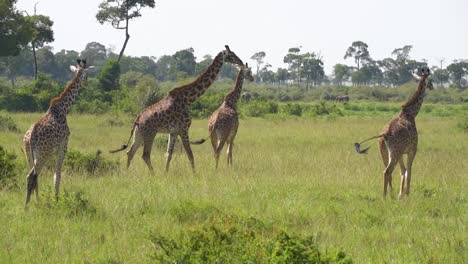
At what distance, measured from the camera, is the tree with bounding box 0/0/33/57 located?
103 feet

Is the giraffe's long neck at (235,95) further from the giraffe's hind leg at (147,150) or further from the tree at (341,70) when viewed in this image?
the tree at (341,70)

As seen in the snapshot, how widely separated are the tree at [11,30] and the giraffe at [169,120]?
2183 cm

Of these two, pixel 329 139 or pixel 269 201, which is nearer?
pixel 269 201

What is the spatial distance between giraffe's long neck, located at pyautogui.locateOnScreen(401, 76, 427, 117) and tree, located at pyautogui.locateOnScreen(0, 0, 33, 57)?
25.2 meters

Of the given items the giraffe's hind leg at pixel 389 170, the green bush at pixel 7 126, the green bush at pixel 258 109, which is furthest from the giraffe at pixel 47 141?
the green bush at pixel 258 109

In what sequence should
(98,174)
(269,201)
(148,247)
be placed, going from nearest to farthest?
1. (148,247)
2. (269,201)
3. (98,174)

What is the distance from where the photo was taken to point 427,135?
64.9 ft

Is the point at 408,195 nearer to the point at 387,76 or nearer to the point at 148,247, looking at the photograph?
the point at 148,247

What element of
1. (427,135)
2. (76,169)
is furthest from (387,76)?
(76,169)

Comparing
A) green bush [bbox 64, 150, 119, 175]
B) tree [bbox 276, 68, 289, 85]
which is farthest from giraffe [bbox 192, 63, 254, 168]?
tree [bbox 276, 68, 289, 85]

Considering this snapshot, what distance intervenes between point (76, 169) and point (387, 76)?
103 meters

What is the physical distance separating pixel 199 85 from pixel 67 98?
11.0 ft

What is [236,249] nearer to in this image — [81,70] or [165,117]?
[81,70]

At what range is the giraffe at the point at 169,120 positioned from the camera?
11.3 m
